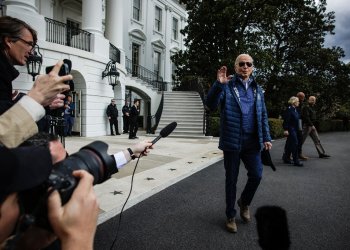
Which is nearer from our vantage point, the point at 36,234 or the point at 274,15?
the point at 36,234

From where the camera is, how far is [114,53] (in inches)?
667

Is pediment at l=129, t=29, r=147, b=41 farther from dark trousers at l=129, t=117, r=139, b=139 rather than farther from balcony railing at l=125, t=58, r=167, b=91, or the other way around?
dark trousers at l=129, t=117, r=139, b=139

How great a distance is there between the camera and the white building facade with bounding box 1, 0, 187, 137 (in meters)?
12.5

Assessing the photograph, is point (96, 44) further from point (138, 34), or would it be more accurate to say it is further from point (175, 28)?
point (175, 28)

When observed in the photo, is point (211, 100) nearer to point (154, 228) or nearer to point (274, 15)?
Answer: point (154, 228)

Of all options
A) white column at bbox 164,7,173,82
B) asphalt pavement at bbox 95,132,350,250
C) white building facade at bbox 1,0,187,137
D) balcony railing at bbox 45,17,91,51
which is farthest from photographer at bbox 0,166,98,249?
white column at bbox 164,7,173,82

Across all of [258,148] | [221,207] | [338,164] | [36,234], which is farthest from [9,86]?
[338,164]

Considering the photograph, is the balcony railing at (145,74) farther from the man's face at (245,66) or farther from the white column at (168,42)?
the man's face at (245,66)

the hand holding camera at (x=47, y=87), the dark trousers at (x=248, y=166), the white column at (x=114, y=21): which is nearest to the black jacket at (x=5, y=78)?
the hand holding camera at (x=47, y=87)

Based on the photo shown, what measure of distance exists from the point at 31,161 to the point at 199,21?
2063cm

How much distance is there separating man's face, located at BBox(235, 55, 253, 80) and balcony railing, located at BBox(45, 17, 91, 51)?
11.4 meters

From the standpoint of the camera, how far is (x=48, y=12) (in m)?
16.7

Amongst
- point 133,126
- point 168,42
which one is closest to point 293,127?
point 133,126

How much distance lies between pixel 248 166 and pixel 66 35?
12.6m
